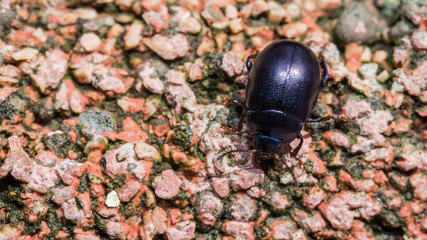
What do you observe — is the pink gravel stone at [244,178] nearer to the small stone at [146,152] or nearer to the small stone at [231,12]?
the small stone at [146,152]

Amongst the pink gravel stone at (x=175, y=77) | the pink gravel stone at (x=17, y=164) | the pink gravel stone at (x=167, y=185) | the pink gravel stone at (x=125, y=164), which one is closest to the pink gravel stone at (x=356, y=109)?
the pink gravel stone at (x=175, y=77)

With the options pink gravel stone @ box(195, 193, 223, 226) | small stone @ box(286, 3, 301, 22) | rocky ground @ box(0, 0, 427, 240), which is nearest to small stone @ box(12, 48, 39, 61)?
rocky ground @ box(0, 0, 427, 240)

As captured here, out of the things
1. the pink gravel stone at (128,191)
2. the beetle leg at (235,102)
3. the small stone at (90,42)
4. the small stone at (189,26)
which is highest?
the small stone at (189,26)

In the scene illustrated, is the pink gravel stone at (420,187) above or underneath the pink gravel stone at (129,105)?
underneath

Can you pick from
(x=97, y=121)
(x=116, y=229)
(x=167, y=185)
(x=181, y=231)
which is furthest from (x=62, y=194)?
(x=181, y=231)

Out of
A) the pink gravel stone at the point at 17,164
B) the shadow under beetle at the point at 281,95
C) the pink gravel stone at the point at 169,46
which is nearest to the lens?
the pink gravel stone at the point at 17,164

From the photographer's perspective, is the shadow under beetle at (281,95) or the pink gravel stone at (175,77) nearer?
the shadow under beetle at (281,95)

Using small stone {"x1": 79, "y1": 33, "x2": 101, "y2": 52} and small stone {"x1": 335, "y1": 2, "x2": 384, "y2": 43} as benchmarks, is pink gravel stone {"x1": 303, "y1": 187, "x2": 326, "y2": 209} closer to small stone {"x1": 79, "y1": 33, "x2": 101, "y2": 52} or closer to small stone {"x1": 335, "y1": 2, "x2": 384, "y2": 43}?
small stone {"x1": 335, "y1": 2, "x2": 384, "y2": 43}

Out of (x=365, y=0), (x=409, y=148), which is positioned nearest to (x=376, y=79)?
(x=409, y=148)
